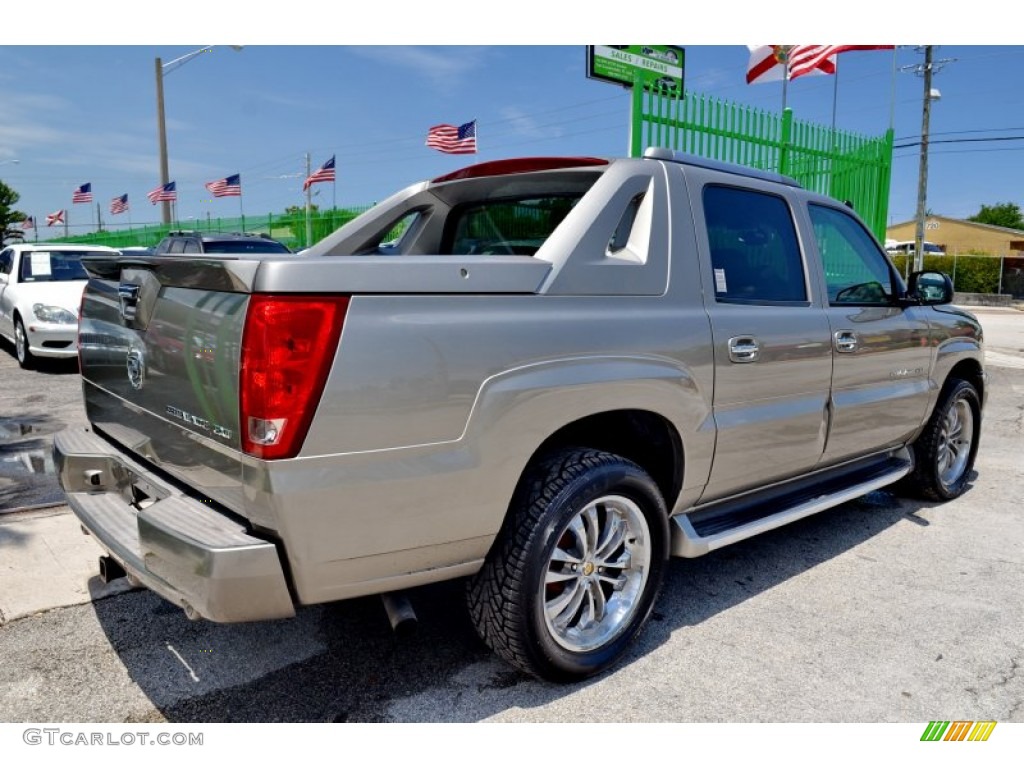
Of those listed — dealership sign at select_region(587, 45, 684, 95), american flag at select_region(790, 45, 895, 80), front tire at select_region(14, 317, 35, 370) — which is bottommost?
front tire at select_region(14, 317, 35, 370)

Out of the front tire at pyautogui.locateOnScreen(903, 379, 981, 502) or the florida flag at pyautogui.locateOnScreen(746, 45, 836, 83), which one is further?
the florida flag at pyautogui.locateOnScreen(746, 45, 836, 83)

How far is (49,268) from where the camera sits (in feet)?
33.6

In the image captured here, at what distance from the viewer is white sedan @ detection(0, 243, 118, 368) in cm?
933

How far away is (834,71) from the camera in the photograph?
488 inches

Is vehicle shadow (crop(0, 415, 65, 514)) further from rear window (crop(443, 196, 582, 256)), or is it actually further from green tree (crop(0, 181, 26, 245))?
green tree (crop(0, 181, 26, 245))

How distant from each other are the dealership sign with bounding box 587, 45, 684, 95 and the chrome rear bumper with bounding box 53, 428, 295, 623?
749 centimetres

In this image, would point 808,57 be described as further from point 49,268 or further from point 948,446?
point 49,268

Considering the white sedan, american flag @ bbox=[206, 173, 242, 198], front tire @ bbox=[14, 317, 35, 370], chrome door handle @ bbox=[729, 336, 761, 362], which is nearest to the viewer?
chrome door handle @ bbox=[729, 336, 761, 362]

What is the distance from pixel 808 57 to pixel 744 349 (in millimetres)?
11005

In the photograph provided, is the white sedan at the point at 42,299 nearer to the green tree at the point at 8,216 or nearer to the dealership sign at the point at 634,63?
the dealership sign at the point at 634,63

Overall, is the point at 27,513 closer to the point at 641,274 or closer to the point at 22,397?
the point at 641,274

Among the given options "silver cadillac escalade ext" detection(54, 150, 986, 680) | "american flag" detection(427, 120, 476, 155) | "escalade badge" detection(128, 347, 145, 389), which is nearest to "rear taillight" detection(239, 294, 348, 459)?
"silver cadillac escalade ext" detection(54, 150, 986, 680)

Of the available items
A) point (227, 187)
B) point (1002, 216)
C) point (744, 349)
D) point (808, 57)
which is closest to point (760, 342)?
point (744, 349)
